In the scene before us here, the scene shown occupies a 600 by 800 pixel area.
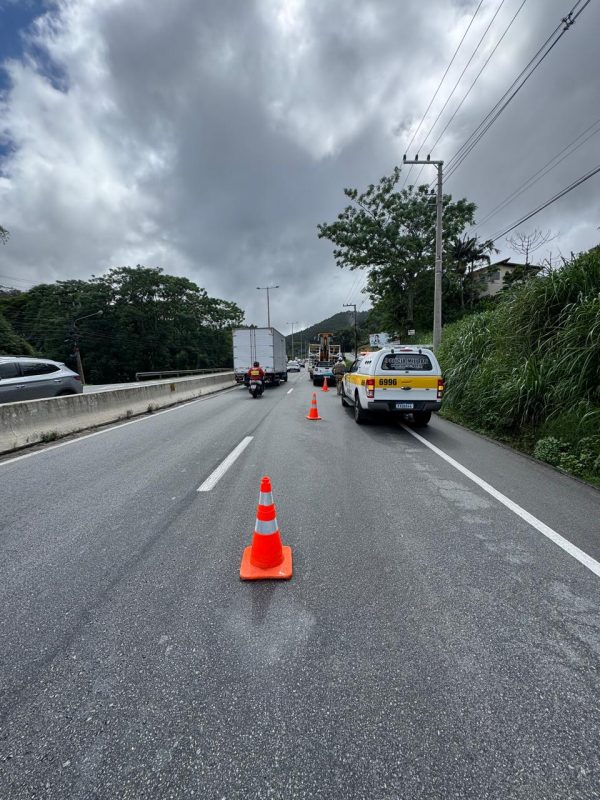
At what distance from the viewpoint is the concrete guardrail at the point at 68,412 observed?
7051mm

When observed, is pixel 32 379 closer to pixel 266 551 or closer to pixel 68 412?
pixel 68 412

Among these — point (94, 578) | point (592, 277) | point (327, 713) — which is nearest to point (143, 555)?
point (94, 578)

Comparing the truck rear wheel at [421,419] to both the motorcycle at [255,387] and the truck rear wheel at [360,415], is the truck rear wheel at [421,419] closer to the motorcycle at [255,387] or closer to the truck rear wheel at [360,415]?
the truck rear wheel at [360,415]

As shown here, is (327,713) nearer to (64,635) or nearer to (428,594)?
(428,594)

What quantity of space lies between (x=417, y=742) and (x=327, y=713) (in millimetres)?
419

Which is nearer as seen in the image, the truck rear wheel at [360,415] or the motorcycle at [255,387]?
the truck rear wheel at [360,415]

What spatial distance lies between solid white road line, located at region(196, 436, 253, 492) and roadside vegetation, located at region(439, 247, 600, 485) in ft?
17.5

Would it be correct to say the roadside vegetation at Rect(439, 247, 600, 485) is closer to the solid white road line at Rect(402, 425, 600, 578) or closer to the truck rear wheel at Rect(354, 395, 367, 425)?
the solid white road line at Rect(402, 425, 600, 578)

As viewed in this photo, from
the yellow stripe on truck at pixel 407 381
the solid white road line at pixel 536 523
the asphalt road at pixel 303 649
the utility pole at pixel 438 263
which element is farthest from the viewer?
the utility pole at pixel 438 263

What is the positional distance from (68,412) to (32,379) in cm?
225

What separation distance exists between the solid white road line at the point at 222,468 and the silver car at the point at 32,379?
6523 millimetres

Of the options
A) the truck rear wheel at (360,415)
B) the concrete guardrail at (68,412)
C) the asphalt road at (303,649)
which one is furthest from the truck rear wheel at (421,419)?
the concrete guardrail at (68,412)

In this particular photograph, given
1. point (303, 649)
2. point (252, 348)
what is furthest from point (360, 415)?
point (252, 348)

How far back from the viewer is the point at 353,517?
393cm
